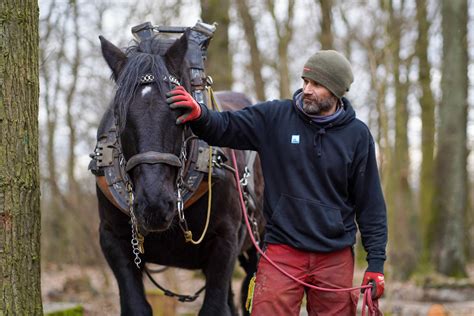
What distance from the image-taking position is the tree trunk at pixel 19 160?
3836 mm

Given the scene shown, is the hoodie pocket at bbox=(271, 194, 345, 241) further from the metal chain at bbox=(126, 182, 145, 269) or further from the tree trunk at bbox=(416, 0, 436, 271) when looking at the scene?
the tree trunk at bbox=(416, 0, 436, 271)

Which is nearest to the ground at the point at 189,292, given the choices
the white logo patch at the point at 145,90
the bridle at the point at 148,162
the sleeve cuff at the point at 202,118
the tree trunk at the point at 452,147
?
the tree trunk at the point at 452,147

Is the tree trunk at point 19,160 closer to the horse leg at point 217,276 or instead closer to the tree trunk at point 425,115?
the horse leg at point 217,276

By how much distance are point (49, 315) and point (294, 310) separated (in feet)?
9.30

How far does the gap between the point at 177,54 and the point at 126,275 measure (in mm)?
1400

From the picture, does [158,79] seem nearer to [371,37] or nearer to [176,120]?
[176,120]

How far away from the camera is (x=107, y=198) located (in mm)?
4492

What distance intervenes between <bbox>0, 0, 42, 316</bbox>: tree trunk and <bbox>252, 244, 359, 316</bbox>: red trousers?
125 centimetres

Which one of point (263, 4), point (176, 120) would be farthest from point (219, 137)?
point (263, 4)

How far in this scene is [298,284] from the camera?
13.4 feet

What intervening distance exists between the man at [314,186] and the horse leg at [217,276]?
0.50 meters

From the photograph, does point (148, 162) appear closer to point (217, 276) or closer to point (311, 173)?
point (311, 173)

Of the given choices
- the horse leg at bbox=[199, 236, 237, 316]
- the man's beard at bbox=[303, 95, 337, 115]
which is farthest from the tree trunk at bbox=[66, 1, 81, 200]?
the man's beard at bbox=[303, 95, 337, 115]

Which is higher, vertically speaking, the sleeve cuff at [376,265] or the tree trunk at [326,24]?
the tree trunk at [326,24]
